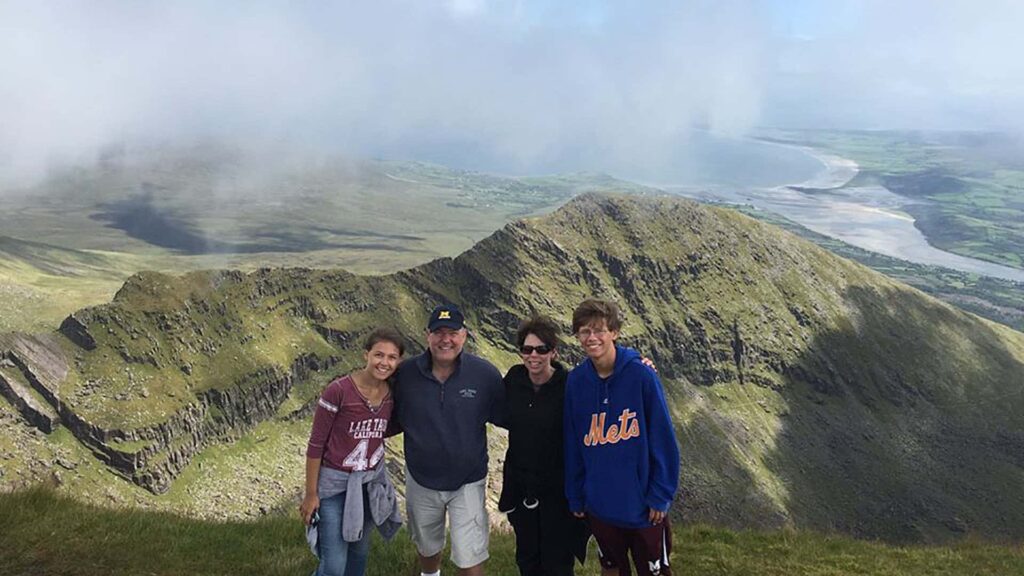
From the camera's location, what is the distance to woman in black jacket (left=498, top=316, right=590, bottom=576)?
29.1 ft

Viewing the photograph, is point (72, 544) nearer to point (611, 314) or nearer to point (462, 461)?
point (462, 461)

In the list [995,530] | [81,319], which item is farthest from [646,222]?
[81,319]

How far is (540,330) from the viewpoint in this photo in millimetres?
8812

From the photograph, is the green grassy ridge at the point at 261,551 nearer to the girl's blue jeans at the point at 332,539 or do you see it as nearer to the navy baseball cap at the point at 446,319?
the girl's blue jeans at the point at 332,539

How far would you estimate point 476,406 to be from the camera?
29.5 feet

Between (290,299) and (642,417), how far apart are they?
4168 inches

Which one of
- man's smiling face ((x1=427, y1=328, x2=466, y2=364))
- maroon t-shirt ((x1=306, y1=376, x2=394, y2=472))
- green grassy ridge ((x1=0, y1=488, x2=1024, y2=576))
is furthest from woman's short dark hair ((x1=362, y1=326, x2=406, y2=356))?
green grassy ridge ((x1=0, y1=488, x2=1024, y2=576))

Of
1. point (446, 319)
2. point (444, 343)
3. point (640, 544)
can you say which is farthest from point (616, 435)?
point (446, 319)

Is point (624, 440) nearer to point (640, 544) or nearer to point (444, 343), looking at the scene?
point (640, 544)

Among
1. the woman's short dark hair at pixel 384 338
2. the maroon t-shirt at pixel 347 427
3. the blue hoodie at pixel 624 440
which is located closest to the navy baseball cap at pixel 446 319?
the woman's short dark hair at pixel 384 338

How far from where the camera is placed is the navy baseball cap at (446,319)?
8906 mm

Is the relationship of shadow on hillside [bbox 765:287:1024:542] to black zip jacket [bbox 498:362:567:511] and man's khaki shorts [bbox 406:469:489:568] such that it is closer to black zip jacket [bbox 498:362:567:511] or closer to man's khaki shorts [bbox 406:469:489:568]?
man's khaki shorts [bbox 406:469:489:568]

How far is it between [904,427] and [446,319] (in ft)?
550

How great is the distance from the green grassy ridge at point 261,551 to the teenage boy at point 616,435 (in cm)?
395
